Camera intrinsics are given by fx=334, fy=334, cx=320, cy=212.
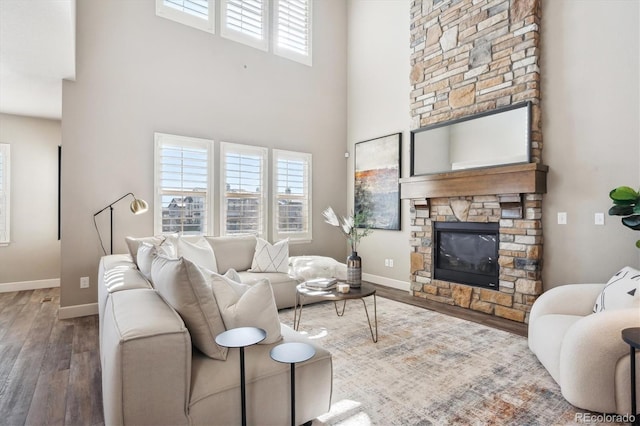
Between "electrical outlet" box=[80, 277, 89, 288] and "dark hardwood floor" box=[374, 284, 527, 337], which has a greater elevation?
"electrical outlet" box=[80, 277, 89, 288]

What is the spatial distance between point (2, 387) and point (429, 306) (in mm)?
3988

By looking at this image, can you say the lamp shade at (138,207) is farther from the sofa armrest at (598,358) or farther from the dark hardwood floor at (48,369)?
the sofa armrest at (598,358)

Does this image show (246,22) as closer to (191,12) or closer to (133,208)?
(191,12)

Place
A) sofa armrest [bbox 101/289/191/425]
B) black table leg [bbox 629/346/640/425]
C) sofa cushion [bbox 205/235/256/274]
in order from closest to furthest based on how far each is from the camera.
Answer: sofa armrest [bbox 101/289/191/425], black table leg [bbox 629/346/640/425], sofa cushion [bbox 205/235/256/274]

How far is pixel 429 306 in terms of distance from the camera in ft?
13.7

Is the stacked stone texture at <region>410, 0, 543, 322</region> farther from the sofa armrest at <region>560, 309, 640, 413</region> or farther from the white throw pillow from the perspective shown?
the white throw pillow

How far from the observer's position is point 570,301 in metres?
2.63

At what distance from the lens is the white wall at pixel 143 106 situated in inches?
149

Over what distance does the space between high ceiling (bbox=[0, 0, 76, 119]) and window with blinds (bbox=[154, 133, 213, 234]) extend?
123 centimetres

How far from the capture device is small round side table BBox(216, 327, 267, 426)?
137 cm

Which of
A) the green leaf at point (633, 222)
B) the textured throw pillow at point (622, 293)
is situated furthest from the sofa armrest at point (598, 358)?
the green leaf at point (633, 222)

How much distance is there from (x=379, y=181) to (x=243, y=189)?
2161 mm

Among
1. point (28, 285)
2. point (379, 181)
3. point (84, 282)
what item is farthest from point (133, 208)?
point (379, 181)

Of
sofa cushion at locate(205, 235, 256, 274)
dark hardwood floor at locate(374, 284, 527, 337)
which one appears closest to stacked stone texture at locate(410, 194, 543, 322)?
dark hardwood floor at locate(374, 284, 527, 337)
